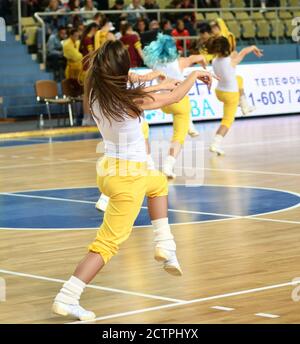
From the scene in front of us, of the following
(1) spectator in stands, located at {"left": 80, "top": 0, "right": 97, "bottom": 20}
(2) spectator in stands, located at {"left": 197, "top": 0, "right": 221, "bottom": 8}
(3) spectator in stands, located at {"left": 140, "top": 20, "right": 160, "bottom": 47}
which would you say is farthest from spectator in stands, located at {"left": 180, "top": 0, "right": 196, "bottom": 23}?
(1) spectator in stands, located at {"left": 80, "top": 0, "right": 97, "bottom": 20}

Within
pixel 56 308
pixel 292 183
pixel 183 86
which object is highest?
pixel 183 86

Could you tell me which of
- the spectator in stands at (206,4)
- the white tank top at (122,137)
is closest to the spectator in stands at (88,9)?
the spectator in stands at (206,4)

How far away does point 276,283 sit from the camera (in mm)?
8680

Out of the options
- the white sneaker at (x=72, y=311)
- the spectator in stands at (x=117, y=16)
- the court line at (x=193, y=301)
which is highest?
the spectator in stands at (x=117, y=16)

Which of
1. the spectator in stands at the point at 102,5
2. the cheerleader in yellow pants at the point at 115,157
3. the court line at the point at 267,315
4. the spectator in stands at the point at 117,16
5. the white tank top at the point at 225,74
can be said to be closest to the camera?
the court line at the point at 267,315

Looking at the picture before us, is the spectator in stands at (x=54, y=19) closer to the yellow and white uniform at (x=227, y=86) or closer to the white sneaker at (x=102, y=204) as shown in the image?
the yellow and white uniform at (x=227, y=86)

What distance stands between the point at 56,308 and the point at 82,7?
22.8 meters

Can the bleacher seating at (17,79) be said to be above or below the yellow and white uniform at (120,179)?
below

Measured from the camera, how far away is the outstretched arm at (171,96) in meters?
7.95

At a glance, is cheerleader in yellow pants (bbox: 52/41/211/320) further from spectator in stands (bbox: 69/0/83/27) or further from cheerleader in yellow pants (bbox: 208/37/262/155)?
spectator in stands (bbox: 69/0/83/27)

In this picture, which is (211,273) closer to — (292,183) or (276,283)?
(276,283)

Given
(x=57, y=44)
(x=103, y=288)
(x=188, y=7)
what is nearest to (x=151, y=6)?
(x=188, y=7)

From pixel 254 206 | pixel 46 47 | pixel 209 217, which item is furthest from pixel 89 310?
pixel 46 47

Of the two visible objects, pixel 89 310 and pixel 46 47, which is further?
pixel 46 47
